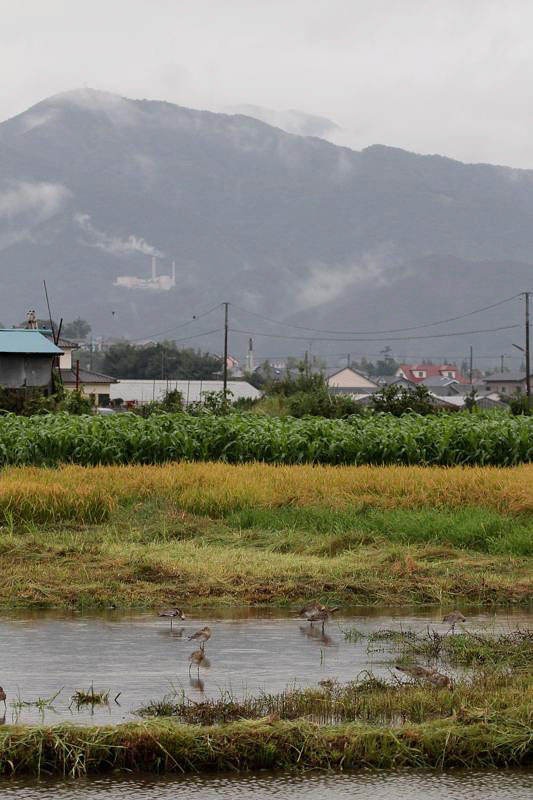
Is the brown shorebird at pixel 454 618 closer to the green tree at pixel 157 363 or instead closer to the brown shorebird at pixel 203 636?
the brown shorebird at pixel 203 636

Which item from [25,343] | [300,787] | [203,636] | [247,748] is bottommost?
[300,787]

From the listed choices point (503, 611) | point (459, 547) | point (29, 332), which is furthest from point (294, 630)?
point (29, 332)

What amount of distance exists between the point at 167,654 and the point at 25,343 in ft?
98.1

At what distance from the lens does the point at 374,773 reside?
6.84 m

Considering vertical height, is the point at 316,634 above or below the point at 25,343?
below

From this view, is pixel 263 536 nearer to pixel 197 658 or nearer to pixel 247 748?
pixel 197 658

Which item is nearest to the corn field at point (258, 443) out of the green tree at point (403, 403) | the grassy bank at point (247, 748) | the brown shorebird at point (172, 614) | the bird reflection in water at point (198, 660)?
the green tree at point (403, 403)

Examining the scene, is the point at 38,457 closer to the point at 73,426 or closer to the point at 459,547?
the point at 73,426

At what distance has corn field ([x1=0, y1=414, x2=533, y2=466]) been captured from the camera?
26109 millimetres

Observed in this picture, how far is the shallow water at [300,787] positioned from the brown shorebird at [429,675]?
1.29 meters

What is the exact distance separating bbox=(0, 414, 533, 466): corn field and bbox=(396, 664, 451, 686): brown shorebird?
57.1 feet

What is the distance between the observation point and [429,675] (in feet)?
27.2

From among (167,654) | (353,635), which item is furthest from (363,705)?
(353,635)

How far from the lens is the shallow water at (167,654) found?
833 cm
